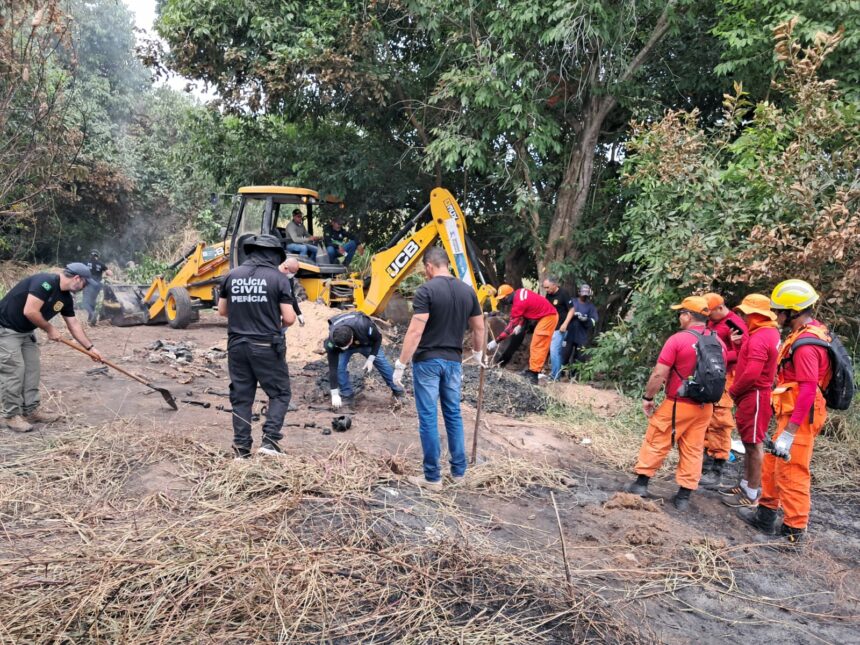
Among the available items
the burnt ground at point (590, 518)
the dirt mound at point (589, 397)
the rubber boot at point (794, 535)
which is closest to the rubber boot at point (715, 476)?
the burnt ground at point (590, 518)

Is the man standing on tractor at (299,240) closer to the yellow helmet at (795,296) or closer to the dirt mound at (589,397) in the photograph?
the dirt mound at (589,397)

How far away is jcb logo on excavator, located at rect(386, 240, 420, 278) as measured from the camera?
35.3 ft

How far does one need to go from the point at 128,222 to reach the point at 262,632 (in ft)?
66.2

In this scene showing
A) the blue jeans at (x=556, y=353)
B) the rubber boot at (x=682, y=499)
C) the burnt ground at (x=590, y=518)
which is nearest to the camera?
the burnt ground at (x=590, y=518)

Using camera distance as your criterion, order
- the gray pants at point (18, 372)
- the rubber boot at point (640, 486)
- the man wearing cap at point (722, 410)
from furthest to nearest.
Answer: the man wearing cap at point (722, 410) < the gray pants at point (18, 372) < the rubber boot at point (640, 486)

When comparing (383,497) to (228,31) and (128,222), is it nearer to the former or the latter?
(228,31)

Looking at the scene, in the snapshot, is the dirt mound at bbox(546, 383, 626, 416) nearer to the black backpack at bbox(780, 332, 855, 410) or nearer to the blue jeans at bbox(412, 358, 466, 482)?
the black backpack at bbox(780, 332, 855, 410)

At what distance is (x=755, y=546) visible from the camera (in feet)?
15.4

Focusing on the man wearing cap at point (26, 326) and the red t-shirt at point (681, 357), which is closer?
the red t-shirt at point (681, 357)

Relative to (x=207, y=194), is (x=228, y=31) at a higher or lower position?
higher

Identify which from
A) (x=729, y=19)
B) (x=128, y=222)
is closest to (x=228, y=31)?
(x=729, y=19)

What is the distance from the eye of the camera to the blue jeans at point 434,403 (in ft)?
15.9

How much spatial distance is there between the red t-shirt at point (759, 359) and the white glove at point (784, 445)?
763mm

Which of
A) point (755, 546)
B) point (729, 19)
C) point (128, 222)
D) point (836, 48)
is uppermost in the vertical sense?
point (729, 19)
